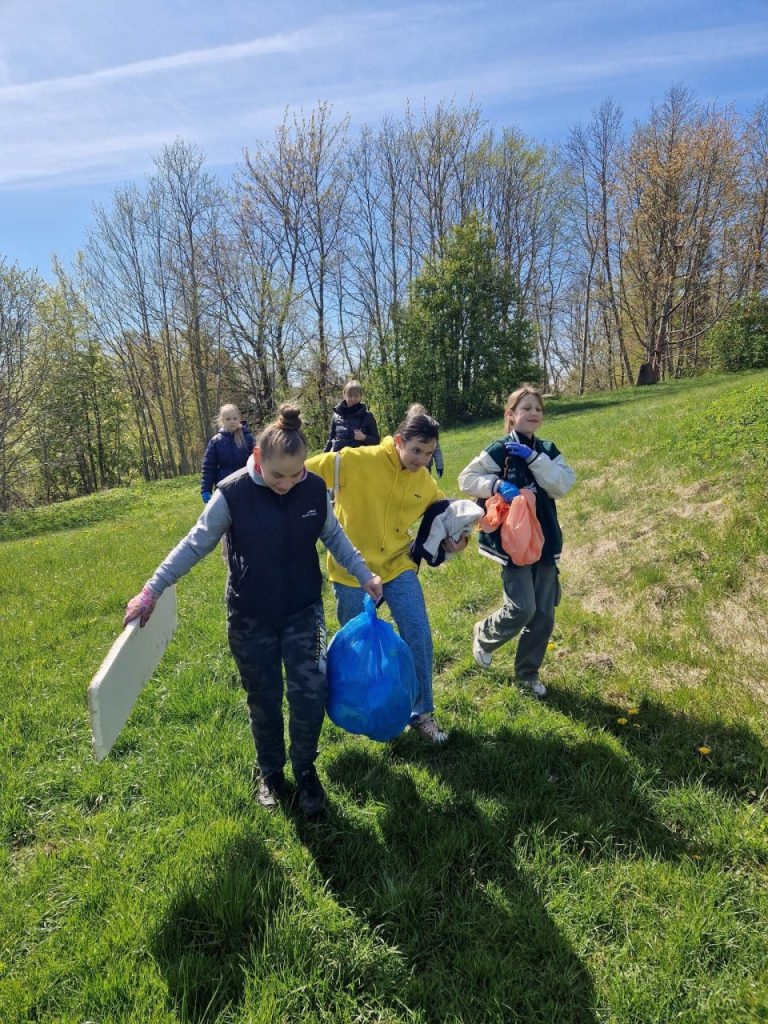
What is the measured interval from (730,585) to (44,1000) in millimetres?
4937

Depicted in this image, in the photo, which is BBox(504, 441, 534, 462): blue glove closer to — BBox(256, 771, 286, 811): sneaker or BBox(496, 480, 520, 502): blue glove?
BBox(496, 480, 520, 502): blue glove

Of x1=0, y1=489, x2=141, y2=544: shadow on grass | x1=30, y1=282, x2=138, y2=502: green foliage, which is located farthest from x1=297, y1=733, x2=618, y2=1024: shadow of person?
x1=30, y1=282, x2=138, y2=502: green foliage

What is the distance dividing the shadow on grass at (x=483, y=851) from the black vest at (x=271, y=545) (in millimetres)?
1166

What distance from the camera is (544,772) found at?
10.2ft

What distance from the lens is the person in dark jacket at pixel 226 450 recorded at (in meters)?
6.83

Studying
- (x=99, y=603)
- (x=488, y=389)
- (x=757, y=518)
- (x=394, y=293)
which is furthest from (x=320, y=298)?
(x=757, y=518)

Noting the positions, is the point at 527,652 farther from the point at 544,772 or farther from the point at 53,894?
the point at 53,894

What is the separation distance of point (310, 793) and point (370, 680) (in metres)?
0.73

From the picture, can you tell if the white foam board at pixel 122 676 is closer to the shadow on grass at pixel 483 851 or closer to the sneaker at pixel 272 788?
the sneaker at pixel 272 788

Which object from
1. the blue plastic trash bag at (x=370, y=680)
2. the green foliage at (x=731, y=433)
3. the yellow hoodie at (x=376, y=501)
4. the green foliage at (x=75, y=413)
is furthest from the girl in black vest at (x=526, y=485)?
the green foliage at (x=75, y=413)

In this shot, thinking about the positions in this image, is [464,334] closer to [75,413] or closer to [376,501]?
[75,413]

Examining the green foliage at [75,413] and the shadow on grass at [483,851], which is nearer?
the shadow on grass at [483,851]

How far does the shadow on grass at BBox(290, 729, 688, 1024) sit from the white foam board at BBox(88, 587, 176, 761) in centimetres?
109

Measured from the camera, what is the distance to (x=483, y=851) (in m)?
2.63
